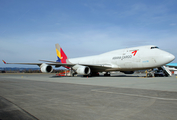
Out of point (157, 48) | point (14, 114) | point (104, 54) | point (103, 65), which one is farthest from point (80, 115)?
point (104, 54)

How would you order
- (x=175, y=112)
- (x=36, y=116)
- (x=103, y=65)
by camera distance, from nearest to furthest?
(x=36, y=116) → (x=175, y=112) → (x=103, y=65)

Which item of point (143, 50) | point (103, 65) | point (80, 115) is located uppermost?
point (143, 50)

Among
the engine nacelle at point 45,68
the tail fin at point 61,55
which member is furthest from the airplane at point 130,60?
the tail fin at point 61,55

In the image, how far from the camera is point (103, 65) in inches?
1033

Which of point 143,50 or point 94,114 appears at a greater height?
point 143,50

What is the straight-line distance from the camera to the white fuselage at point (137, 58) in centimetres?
2059

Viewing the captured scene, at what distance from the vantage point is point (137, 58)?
2211 centimetres

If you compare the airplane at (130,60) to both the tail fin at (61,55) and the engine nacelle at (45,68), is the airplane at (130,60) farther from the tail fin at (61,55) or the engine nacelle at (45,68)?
the tail fin at (61,55)

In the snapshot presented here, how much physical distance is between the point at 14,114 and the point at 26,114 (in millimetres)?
327

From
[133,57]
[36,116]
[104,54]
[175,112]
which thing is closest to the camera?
[36,116]

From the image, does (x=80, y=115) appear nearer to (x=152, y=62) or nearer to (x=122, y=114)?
(x=122, y=114)

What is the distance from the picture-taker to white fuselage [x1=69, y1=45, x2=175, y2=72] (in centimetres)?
2059

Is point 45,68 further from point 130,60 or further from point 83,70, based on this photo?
point 130,60

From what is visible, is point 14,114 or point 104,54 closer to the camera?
point 14,114
